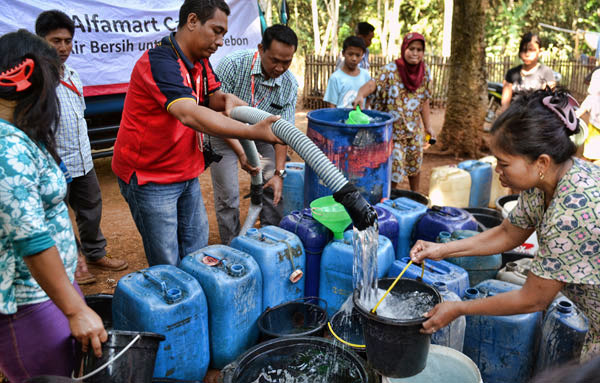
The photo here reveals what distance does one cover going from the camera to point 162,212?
260 centimetres

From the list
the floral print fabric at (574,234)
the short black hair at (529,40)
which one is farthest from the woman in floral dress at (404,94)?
the floral print fabric at (574,234)

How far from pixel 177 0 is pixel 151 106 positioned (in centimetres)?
444

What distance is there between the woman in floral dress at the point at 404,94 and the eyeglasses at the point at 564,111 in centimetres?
300

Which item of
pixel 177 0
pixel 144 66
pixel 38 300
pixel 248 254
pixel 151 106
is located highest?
pixel 177 0

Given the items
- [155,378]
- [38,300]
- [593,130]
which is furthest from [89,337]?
[593,130]

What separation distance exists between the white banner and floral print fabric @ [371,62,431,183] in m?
3.18

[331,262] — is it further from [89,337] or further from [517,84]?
[517,84]

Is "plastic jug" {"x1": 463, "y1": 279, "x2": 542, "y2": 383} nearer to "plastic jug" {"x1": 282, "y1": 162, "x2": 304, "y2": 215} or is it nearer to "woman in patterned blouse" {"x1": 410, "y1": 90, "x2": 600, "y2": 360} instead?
"woman in patterned blouse" {"x1": 410, "y1": 90, "x2": 600, "y2": 360}

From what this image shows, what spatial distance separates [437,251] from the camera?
2.27m

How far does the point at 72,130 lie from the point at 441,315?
2966mm

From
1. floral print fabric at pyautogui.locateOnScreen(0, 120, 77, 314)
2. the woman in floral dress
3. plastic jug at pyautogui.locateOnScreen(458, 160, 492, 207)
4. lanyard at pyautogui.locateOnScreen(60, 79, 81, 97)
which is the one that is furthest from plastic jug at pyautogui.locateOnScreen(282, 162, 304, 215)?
floral print fabric at pyautogui.locateOnScreen(0, 120, 77, 314)

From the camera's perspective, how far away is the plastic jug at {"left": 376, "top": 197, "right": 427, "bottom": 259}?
3.43 metres

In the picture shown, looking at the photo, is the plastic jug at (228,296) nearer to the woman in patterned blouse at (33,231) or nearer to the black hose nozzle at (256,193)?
the woman in patterned blouse at (33,231)

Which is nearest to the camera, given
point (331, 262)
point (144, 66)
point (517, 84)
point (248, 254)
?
point (144, 66)
